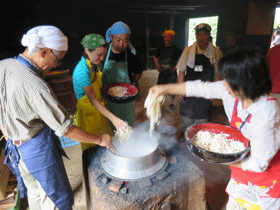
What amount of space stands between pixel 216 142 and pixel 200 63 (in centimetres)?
254

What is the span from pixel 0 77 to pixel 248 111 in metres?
2.22

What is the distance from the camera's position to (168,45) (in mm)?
5590

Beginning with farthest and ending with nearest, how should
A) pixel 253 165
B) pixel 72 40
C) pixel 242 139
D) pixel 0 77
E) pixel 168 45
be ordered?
pixel 72 40, pixel 168 45, pixel 242 139, pixel 0 77, pixel 253 165

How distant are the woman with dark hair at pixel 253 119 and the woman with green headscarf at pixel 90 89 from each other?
1336 millimetres

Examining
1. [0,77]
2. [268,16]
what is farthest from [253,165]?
[268,16]

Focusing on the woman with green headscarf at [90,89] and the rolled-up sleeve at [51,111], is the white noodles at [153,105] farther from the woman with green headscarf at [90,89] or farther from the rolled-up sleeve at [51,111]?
the rolled-up sleeve at [51,111]

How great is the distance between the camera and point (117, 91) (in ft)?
10.4

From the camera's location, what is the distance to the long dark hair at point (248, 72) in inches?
52.5

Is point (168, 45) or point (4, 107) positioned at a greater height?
point (168, 45)

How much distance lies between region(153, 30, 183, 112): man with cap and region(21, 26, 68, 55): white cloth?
421 cm

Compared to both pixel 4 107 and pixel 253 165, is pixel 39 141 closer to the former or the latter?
pixel 4 107

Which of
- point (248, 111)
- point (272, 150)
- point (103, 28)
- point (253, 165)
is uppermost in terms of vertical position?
point (103, 28)

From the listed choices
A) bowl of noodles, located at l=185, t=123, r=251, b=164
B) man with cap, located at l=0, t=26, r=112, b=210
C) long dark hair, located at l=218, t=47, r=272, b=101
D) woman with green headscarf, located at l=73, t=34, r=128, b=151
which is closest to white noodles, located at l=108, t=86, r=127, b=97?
woman with green headscarf, located at l=73, t=34, r=128, b=151

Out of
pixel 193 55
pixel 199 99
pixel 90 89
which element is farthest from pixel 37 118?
pixel 199 99
